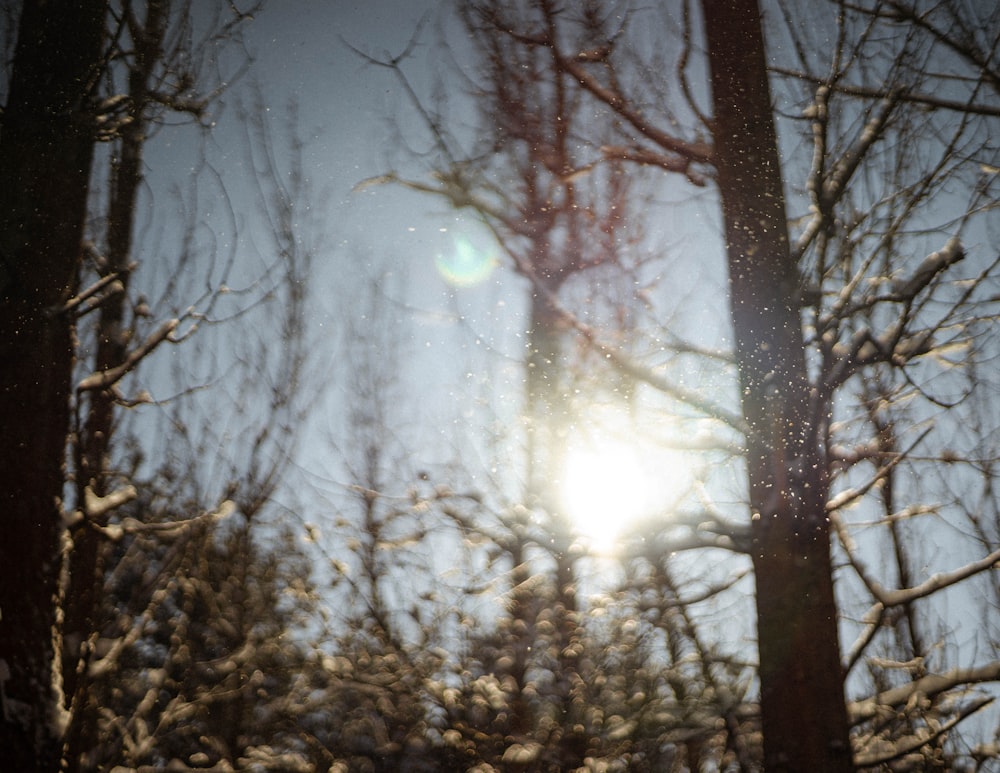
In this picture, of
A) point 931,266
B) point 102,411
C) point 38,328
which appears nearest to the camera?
point 931,266

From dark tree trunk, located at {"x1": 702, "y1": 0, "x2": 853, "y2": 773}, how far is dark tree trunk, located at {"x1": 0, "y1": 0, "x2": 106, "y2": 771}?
8.28 feet

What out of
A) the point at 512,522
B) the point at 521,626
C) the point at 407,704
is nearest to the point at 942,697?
the point at 512,522

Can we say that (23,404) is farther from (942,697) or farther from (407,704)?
(942,697)

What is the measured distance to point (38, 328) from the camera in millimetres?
2699

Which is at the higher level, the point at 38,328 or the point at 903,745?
the point at 38,328

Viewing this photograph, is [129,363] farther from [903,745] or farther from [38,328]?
[903,745]

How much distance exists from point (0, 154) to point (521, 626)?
417 cm

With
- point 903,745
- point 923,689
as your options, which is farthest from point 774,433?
point 903,745

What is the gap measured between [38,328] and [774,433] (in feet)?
9.38

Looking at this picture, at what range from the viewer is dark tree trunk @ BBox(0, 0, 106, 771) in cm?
237

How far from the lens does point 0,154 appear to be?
286cm

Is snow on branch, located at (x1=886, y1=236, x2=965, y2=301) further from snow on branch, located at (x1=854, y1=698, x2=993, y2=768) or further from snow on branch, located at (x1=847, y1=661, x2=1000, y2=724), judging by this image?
snow on branch, located at (x1=854, y1=698, x2=993, y2=768)

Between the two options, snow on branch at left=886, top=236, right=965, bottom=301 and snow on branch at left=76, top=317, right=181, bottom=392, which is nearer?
snow on branch at left=886, top=236, right=965, bottom=301

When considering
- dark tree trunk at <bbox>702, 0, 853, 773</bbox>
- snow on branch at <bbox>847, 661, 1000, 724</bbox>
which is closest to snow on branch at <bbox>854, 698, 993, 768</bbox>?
snow on branch at <bbox>847, 661, 1000, 724</bbox>
